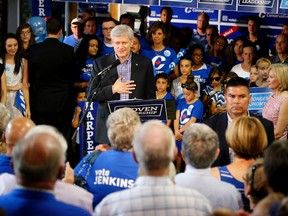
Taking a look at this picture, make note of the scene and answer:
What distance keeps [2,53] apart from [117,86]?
2.58m

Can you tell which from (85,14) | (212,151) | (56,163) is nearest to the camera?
(56,163)

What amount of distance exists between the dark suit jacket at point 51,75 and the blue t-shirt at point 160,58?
983 mm

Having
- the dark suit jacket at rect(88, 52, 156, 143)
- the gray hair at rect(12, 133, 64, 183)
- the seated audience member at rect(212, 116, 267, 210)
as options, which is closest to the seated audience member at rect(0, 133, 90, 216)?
the gray hair at rect(12, 133, 64, 183)

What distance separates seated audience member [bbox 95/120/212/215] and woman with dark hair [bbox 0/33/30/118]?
4809 mm

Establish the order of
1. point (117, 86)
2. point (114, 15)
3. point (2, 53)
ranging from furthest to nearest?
point (114, 15) < point (2, 53) < point (117, 86)

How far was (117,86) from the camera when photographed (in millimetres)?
5594

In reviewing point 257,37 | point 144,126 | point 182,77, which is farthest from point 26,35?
point 144,126

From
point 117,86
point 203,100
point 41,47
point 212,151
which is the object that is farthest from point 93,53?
point 212,151

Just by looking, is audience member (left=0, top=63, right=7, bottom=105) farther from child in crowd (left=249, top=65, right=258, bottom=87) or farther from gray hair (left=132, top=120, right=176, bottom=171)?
gray hair (left=132, top=120, right=176, bottom=171)

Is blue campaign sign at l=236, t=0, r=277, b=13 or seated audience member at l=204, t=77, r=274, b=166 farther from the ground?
blue campaign sign at l=236, t=0, r=277, b=13

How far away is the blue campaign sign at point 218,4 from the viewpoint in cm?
831

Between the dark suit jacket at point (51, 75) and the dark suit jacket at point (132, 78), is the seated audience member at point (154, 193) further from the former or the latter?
the dark suit jacket at point (51, 75)

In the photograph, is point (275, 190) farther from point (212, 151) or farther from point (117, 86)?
point (117, 86)

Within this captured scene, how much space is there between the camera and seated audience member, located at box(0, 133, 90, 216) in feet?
9.27
